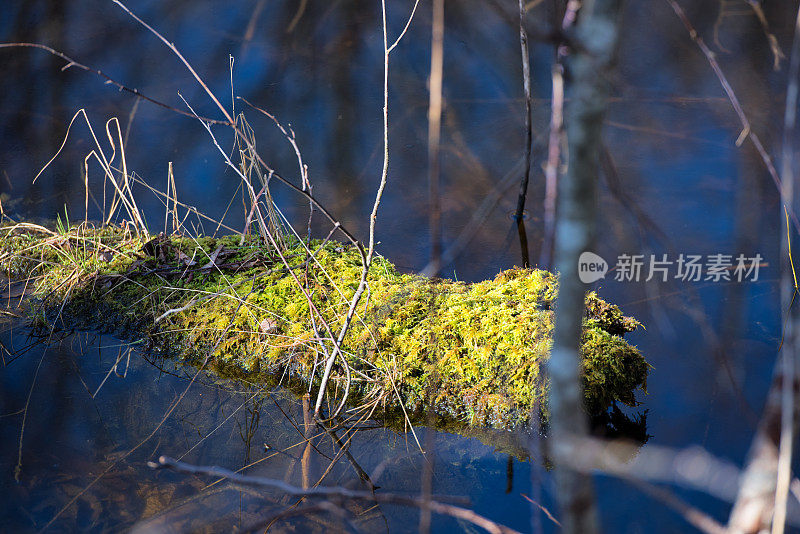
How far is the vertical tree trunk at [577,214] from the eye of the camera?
1.77ft

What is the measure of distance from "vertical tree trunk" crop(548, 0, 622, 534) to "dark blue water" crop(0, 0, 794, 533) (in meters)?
0.13

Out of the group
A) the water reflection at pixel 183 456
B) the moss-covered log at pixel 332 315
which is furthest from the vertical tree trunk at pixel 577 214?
the moss-covered log at pixel 332 315

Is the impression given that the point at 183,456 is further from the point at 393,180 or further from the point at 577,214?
the point at 393,180

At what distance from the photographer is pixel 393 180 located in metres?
3.12

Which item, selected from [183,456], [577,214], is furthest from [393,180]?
[577,214]

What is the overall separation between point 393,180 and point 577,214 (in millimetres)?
2591

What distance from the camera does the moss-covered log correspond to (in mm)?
1693

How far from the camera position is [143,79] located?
4.06 meters

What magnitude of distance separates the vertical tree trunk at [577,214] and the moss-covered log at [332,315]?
2.80 ft

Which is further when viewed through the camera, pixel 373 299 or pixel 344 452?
pixel 373 299

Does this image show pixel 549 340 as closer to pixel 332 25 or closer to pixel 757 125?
pixel 757 125

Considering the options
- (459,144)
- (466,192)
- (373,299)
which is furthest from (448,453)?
(459,144)

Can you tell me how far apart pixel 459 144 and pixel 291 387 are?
197 centimetres

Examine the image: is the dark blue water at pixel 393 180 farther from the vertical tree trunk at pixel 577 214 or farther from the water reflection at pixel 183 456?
the vertical tree trunk at pixel 577 214
